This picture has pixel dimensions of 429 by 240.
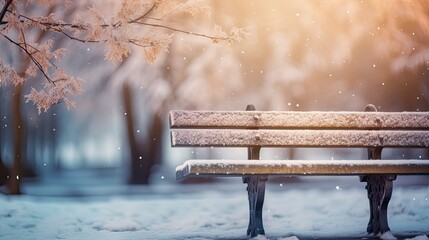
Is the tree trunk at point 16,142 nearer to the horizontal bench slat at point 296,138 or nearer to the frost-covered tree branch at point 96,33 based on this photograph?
the frost-covered tree branch at point 96,33

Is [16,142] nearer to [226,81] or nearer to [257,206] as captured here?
[226,81]

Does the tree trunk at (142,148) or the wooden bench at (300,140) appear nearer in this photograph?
the wooden bench at (300,140)

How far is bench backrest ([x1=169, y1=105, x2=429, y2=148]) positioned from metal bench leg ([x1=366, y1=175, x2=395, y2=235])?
14.2 inches

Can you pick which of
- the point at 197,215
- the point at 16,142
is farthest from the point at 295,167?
the point at 16,142

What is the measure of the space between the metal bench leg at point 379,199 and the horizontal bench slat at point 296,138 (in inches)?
14.2

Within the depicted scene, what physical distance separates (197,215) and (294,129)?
2734 mm

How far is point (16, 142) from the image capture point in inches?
456

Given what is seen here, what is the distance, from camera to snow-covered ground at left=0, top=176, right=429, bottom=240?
7.09 metres

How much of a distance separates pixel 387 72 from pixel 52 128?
21.1ft

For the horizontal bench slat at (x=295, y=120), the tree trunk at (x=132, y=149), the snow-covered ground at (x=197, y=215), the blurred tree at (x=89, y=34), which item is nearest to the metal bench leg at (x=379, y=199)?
the snow-covered ground at (x=197, y=215)

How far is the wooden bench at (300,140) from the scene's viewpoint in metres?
5.75

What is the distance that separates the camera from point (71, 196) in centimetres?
1173

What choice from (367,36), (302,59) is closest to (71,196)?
(302,59)

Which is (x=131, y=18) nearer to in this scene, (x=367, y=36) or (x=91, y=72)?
(x=91, y=72)
